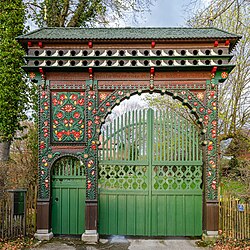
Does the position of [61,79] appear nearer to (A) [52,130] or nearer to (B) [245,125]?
(A) [52,130]

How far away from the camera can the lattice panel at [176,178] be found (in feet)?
22.4

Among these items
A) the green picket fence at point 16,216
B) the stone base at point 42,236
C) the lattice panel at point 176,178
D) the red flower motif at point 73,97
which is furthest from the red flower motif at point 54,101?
the stone base at point 42,236

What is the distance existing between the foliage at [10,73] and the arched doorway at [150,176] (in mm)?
3590

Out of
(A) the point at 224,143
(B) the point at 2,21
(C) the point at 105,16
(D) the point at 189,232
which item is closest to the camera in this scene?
(D) the point at 189,232

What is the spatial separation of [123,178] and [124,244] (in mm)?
1403

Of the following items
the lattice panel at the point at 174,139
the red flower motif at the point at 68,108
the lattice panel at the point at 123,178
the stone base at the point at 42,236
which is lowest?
the stone base at the point at 42,236

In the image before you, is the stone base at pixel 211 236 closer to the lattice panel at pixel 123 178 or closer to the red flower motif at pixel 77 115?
the lattice panel at pixel 123 178

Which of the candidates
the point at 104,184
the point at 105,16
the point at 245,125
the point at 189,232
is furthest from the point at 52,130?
the point at 245,125

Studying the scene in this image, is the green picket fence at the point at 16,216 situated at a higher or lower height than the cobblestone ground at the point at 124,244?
higher

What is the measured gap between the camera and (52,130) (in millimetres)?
6836

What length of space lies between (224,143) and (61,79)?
1102 centimetres

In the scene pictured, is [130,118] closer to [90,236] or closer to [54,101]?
[54,101]

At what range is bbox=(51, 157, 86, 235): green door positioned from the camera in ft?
22.4

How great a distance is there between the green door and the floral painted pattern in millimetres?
711
